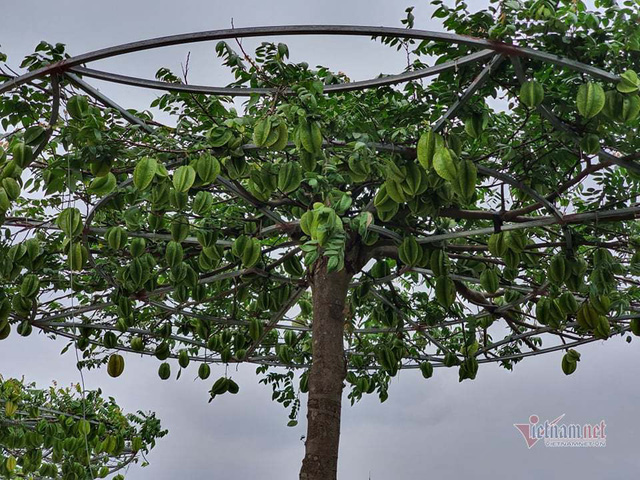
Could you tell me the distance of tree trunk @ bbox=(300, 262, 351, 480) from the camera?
13.7 ft

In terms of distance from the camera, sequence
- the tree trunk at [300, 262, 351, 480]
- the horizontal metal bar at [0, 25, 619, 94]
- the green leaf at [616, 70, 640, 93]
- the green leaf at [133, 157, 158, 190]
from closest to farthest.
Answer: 1. the horizontal metal bar at [0, 25, 619, 94]
2. the green leaf at [616, 70, 640, 93]
3. the green leaf at [133, 157, 158, 190]
4. the tree trunk at [300, 262, 351, 480]

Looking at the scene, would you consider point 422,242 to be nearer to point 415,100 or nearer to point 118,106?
point 415,100

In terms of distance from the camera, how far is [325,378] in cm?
441

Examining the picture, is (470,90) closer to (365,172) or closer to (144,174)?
(365,172)

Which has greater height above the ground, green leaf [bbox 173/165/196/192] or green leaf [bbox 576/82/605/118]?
green leaf [bbox 576/82/605/118]

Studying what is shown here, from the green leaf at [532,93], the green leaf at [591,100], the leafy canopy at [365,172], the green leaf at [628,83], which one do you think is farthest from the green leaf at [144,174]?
the green leaf at [628,83]

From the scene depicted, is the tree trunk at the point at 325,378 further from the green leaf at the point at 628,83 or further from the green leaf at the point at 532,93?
the green leaf at the point at 628,83

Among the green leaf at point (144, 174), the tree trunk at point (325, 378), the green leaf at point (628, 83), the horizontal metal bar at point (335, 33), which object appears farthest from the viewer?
the tree trunk at point (325, 378)

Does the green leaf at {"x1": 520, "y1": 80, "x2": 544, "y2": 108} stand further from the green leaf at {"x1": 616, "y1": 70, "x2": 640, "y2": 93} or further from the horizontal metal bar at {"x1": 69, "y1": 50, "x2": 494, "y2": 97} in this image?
the green leaf at {"x1": 616, "y1": 70, "x2": 640, "y2": 93}

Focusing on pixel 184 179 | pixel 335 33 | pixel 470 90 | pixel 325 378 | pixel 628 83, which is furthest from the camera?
pixel 325 378

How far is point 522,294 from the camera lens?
18.9 feet

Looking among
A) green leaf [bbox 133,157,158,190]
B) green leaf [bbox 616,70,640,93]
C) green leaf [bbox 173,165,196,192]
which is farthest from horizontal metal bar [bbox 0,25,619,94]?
green leaf [bbox 173,165,196,192]

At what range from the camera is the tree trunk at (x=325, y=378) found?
417cm

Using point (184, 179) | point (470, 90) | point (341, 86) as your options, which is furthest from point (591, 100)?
point (184, 179)
